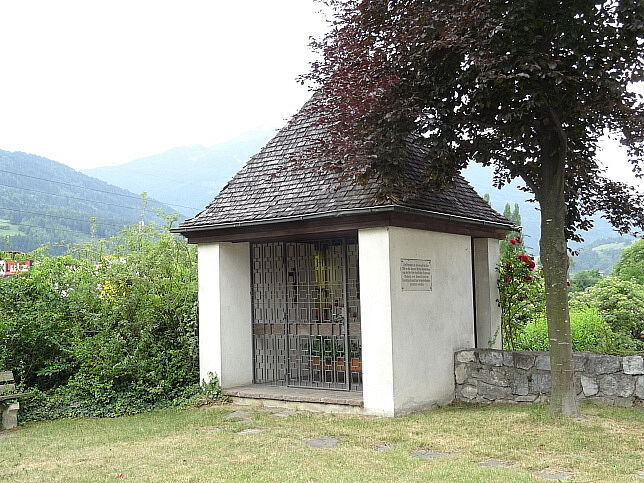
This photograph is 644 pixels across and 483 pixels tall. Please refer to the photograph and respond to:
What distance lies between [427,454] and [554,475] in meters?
1.38

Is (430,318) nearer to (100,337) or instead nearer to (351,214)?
(351,214)

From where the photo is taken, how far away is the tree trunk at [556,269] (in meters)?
8.55

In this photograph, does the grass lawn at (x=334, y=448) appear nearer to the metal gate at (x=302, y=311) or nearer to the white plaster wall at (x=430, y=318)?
the white plaster wall at (x=430, y=318)

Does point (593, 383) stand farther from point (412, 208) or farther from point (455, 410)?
point (412, 208)

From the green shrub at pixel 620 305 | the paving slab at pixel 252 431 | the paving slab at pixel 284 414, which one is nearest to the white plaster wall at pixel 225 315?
the paving slab at pixel 284 414

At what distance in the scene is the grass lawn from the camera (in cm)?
652

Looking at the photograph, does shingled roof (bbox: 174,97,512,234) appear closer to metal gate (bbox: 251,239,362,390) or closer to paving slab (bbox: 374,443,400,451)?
metal gate (bbox: 251,239,362,390)

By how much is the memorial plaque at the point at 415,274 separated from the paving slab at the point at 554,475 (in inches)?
143

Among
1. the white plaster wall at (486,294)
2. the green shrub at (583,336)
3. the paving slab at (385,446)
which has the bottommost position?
the paving slab at (385,446)

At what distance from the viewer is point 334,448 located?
7574 millimetres

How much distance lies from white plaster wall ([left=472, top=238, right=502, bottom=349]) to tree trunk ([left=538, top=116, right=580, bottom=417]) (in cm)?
332

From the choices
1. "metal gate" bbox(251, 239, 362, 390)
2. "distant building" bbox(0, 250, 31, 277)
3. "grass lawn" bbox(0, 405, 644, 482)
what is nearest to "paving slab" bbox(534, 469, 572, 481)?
"grass lawn" bbox(0, 405, 644, 482)

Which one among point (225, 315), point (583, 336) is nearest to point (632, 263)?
point (583, 336)

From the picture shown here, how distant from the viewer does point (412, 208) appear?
9.43 m
